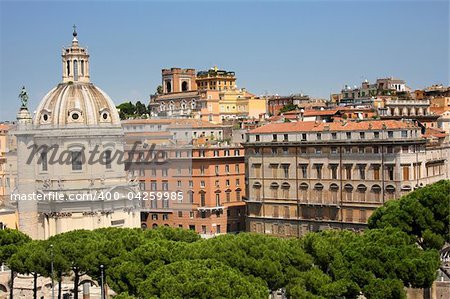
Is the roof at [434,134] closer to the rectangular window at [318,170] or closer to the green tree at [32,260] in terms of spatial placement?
the rectangular window at [318,170]

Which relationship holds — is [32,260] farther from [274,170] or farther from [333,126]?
[333,126]

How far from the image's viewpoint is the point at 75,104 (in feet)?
188

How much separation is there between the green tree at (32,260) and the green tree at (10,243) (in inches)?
51.2

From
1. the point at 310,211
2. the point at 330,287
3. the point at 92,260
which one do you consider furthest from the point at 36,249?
the point at 310,211

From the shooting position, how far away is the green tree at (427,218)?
130ft

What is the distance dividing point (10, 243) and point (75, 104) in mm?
14513

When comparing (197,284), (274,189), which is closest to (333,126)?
(274,189)

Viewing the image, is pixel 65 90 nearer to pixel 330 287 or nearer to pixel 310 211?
pixel 310 211

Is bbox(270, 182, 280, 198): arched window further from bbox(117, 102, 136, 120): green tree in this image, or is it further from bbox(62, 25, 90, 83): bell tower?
bbox(117, 102, 136, 120): green tree

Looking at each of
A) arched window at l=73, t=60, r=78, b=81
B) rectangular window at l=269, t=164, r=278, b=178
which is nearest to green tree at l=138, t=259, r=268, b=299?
rectangular window at l=269, t=164, r=278, b=178

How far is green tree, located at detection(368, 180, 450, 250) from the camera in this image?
39.7 metres

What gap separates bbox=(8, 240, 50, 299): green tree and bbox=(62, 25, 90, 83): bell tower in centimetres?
1940

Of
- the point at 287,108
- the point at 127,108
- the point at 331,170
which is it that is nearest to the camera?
the point at 331,170

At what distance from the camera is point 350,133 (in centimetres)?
5466
